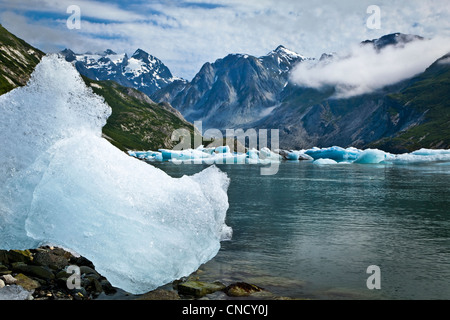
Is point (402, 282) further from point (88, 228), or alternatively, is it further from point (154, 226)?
point (88, 228)

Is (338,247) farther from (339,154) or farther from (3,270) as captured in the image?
(339,154)

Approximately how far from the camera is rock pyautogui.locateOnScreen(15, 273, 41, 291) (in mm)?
13918

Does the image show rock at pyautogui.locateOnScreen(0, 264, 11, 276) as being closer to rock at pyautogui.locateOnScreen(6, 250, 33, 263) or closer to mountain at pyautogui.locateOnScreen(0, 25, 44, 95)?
rock at pyautogui.locateOnScreen(6, 250, 33, 263)

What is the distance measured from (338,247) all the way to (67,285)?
16801 millimetres

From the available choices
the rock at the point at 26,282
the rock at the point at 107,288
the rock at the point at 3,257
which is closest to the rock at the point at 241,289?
the rock at the point at 107,288

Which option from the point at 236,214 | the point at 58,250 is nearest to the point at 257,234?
the point at 236,214

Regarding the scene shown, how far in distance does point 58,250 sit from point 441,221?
3109 cm

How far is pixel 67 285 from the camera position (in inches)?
581

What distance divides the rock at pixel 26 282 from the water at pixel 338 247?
25.9ft

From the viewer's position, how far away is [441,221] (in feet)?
105

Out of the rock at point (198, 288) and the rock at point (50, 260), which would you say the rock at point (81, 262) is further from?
the rock at point (198, 288)

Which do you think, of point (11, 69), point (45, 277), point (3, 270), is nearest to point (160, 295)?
point (45, 277)

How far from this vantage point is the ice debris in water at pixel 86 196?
13.2 meters
